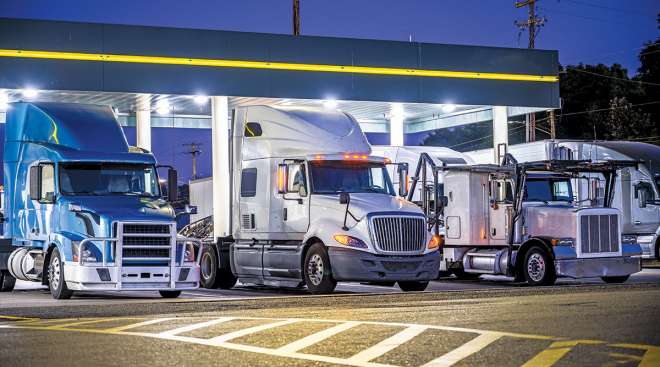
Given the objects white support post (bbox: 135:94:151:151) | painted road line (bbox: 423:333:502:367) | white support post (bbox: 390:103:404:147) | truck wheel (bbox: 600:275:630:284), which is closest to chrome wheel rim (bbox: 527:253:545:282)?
truck wheel (bbox: 600:275:630:284)

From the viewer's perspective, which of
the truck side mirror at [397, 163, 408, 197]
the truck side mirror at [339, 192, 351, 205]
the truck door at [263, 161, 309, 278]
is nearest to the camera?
the truck side mirror at [339, 192, 351, 205]

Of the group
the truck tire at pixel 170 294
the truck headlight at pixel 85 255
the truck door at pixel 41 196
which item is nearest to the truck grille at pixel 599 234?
the truck tire at pixel 170 294

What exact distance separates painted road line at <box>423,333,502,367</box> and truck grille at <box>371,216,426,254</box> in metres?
9.79

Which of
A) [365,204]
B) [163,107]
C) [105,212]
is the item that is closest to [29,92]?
[163,107]

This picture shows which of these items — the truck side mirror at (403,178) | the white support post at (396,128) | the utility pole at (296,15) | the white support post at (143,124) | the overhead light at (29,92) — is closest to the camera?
the truck side mirror at (403,178)

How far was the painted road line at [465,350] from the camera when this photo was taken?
400 inches

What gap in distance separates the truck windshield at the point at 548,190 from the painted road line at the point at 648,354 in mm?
15223

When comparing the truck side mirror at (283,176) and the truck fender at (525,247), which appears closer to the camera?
the truck side mirror at (283,176)

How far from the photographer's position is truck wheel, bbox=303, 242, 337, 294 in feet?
72.6

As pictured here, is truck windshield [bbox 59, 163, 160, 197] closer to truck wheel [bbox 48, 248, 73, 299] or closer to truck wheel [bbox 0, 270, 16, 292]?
truck wheel [bbox 48, 248, 73, 299]

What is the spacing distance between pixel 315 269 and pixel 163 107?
595 inches

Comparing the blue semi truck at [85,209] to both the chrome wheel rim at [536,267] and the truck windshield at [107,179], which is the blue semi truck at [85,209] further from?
the chrome wheel rim at [536,267]

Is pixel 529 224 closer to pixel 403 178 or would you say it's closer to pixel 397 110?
pixel 403 178

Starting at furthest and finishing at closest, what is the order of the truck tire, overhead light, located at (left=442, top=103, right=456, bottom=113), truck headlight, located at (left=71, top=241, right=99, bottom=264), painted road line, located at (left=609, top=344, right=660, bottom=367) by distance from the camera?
overhead light, located at (left=442, top=103, right=456, bottom=113), the truck tire, truck headlight, located at (left=71, top=241, right=99, bottom=264), painted road line, located at (left=609, top=344, right=660, bottom=367)
